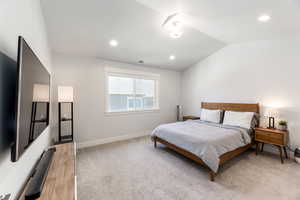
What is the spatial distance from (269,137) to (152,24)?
339 centimetres

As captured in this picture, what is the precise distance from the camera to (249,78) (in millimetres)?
3443

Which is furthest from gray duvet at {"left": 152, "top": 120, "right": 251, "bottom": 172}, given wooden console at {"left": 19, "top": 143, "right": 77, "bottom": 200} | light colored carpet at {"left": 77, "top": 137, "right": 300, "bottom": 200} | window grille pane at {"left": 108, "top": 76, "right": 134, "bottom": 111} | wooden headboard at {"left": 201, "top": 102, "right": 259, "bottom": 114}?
wooden console at {"left": 19, "top": 143, "right": 77, "bottom": 200}

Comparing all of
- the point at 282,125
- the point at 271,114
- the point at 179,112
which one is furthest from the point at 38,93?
the point at 179,112

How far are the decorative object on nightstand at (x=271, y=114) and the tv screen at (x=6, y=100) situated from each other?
4.10 meters

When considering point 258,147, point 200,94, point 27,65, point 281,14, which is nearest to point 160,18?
point 281,14

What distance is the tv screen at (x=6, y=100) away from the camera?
2.65 feet

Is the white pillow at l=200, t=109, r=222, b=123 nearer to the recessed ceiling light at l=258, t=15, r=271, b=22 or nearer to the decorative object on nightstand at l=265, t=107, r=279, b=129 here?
the decorative object on nightstand at l=265, t=107, r=279, b=129

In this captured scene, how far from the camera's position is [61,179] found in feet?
4.29

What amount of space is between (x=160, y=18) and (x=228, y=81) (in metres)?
2.74

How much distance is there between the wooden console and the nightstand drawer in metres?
3.55

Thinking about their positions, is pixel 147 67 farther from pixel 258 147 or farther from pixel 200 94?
pixel 258 147

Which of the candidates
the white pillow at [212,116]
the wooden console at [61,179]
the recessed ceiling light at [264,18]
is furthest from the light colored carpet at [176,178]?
the recessed ceiling light at [264,18]

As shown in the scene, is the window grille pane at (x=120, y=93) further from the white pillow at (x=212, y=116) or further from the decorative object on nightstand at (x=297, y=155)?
the decorative object on nightstand at (x=297, y=155)

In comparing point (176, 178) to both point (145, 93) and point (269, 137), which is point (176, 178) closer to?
point (269, 137)
